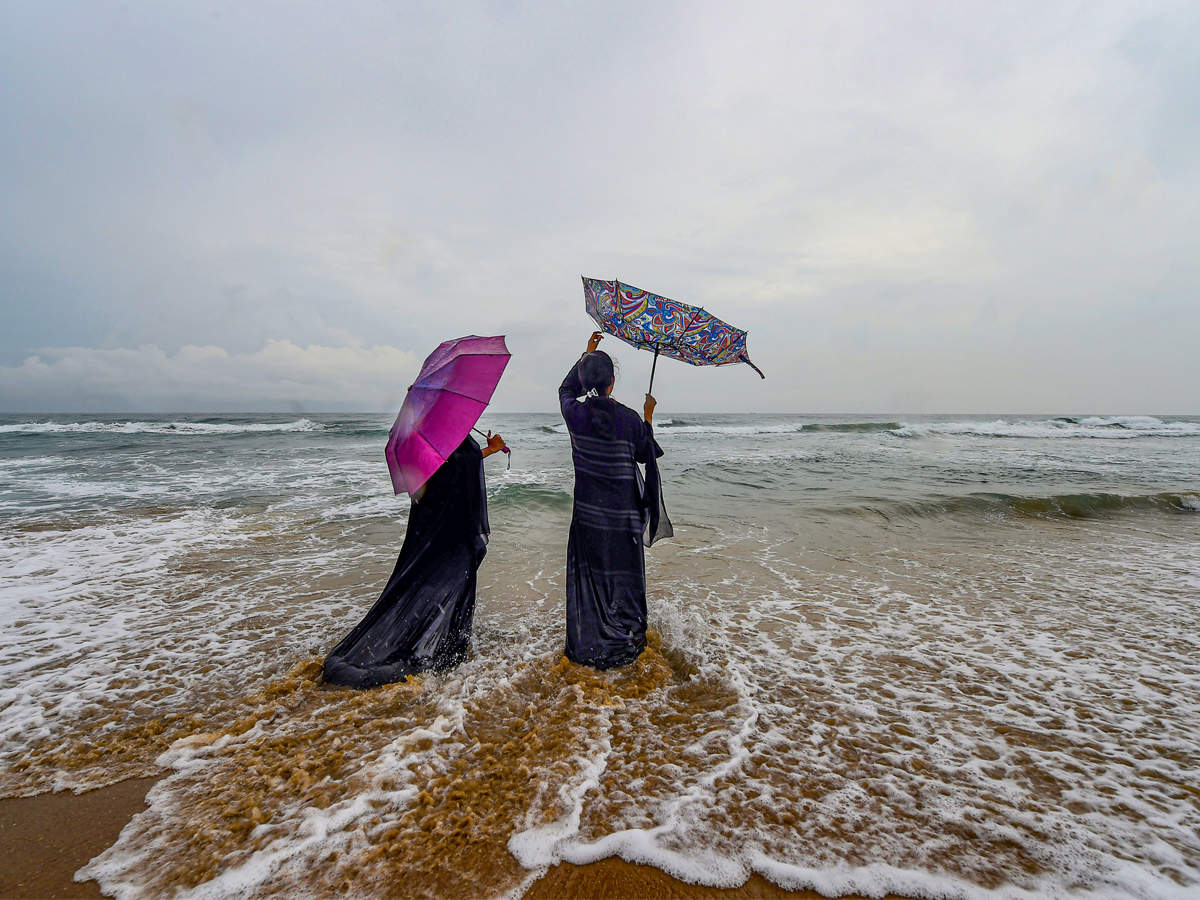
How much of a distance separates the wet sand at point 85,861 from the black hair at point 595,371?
2426 mm

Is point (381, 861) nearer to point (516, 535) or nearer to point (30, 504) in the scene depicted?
point (516, 535)

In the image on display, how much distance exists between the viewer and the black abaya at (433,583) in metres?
3.23

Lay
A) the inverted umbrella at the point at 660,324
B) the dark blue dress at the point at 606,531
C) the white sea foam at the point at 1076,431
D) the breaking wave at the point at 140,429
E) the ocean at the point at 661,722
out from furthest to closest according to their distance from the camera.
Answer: the breaking wave at the point at 140,429 < the white sea foam at the point at 1076,431 < the inverted umbrella at the point at 660,324 < the dark blue dress at the point at 606,531 < the ocean at the point at 661,722

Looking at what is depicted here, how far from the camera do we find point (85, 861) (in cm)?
189

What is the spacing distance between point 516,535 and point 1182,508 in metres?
12.0

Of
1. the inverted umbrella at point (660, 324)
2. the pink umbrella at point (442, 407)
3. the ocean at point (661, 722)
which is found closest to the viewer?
the ocean at point (661, 722)

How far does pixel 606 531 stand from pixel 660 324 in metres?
1.56

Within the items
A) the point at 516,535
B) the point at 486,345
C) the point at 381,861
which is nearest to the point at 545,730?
the point at 381,861

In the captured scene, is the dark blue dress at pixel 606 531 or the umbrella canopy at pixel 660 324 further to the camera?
the umbrella canopy at pixel 660 324

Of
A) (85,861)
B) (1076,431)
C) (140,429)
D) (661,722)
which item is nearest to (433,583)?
(661,722)

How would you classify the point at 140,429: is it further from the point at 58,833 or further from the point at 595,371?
the point at 595,371

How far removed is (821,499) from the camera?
10.3 m

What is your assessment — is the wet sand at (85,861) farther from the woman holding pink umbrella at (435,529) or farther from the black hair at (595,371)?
the black hair at (595,371)

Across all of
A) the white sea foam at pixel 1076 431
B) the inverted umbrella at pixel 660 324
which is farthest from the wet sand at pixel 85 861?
the white sea foam at pixel 1076 431
